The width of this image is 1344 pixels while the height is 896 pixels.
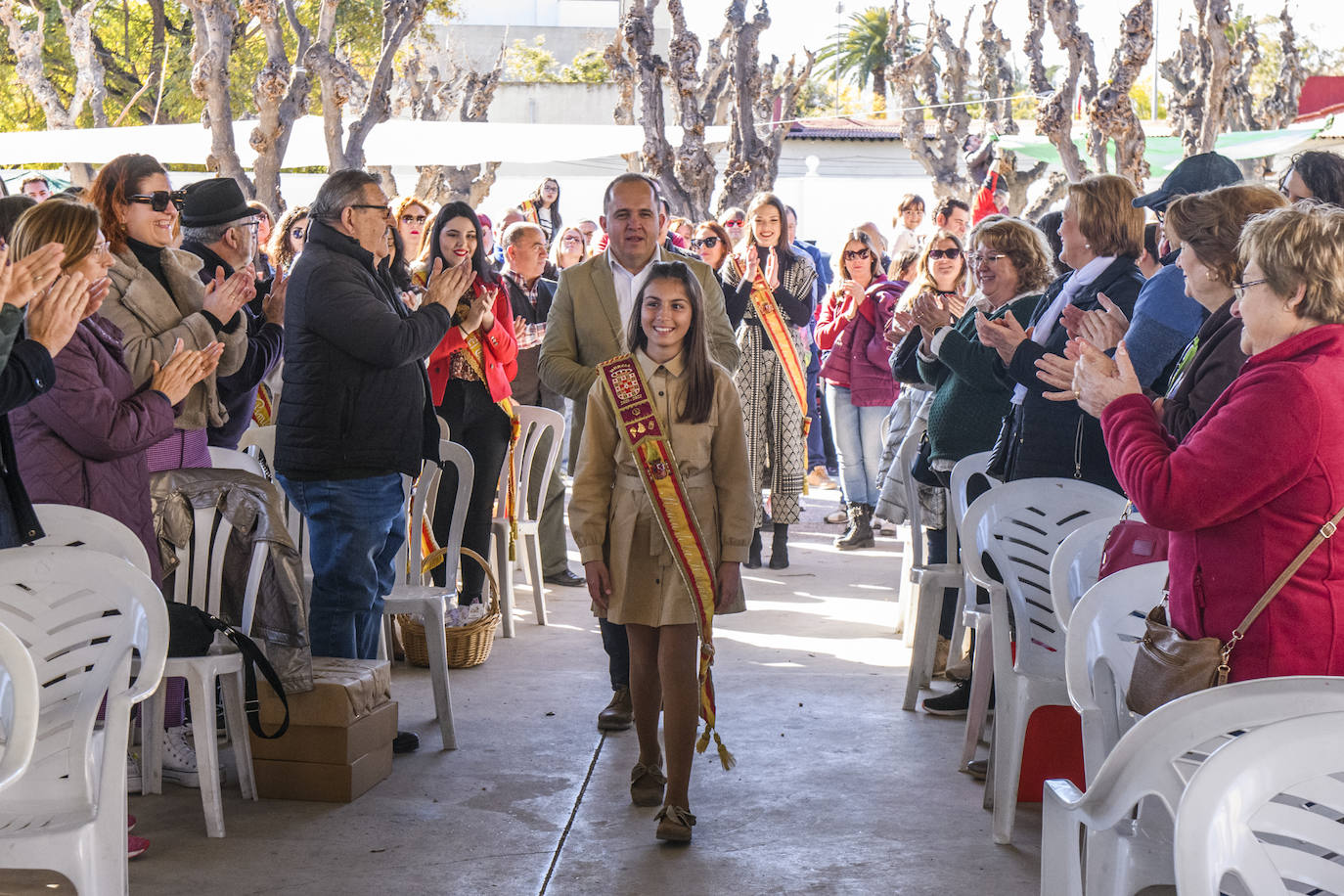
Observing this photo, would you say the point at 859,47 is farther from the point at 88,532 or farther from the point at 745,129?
the point at 88,532

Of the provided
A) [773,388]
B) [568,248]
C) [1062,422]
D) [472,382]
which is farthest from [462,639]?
[568,248]

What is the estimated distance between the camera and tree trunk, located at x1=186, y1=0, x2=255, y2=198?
45.6 feet

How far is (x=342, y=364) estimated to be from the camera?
4.86m

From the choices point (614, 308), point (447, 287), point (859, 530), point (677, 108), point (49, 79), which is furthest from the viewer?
point (49, 79)

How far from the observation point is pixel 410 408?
5.00 metres

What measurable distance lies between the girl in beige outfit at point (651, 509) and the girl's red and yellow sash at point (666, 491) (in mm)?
35

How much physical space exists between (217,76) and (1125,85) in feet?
29.1

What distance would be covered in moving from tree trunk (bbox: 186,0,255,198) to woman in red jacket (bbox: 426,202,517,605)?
7849 millimetres

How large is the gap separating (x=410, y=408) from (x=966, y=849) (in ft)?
7.81

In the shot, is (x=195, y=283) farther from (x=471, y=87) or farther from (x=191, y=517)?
(x=471, y=87)

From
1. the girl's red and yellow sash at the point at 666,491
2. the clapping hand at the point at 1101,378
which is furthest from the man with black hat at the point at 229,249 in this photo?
the clapping hand at the point at 1101,378

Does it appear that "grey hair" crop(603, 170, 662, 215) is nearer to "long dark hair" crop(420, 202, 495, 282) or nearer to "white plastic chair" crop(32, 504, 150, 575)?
"long dark hair" crop(420, 202, 495, 282)

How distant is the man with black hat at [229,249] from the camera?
5.38 metres

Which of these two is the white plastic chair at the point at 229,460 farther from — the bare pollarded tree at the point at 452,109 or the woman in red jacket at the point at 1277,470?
the bare pollarded tree at the point at 452,109
